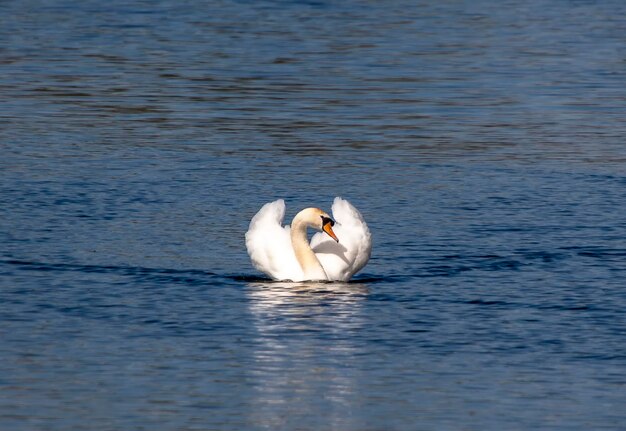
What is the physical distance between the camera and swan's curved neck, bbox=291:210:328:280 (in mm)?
15516

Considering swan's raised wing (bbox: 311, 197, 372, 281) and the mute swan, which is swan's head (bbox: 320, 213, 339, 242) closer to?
the mute swan

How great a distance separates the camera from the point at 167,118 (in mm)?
25375

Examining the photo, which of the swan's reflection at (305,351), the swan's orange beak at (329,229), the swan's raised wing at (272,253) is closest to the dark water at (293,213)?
the swan's reflection at (305,351)

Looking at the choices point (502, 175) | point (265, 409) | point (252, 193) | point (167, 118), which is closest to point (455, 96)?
point (167, 118)

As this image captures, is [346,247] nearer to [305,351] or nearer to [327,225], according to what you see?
[327,225]

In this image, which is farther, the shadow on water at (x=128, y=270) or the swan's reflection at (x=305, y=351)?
the shadow on water at (x=128, y=270)

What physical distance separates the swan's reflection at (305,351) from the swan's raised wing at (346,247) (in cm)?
15

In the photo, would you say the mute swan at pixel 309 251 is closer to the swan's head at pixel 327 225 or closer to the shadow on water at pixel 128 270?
the swan's head at pixel 327 225

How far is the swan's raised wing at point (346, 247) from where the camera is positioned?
1559 cm

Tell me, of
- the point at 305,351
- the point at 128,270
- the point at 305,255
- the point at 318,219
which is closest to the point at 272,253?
the point at 305,255

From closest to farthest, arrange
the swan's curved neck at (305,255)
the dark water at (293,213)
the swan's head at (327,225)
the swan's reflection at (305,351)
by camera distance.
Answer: the swan's reflection at (305,351) < the dark water at (293,213) < the swan's curved neck at (305,255) < the swan's head at (327,225)

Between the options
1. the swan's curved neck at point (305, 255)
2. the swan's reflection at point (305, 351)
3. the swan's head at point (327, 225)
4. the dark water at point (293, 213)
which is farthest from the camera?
the swan's head at point (327, 225)

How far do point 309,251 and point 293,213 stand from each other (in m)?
3.05

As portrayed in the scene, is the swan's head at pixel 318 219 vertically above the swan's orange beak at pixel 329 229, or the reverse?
the swan's head at pixel 318 219
